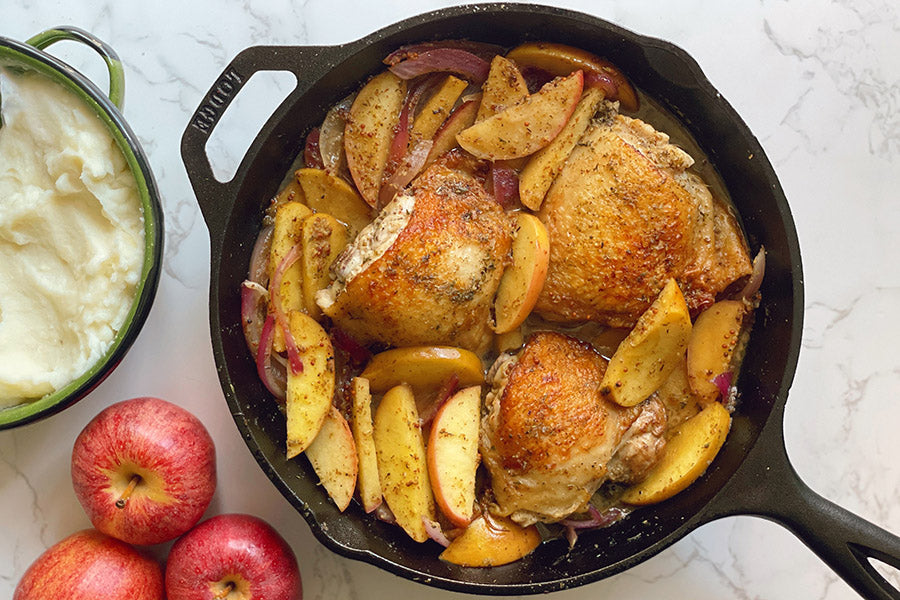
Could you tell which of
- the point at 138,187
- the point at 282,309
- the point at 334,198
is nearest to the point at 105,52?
the point at 138,187

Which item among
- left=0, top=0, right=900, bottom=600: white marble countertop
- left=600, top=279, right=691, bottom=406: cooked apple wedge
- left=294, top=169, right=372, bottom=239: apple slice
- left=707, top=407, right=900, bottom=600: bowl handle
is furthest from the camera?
left=0, top=0, right=900, bottom=600: white marble countertop

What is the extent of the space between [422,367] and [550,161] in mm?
575

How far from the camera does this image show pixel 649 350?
1952 millimetres

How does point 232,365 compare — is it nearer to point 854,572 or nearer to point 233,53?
point 233,53

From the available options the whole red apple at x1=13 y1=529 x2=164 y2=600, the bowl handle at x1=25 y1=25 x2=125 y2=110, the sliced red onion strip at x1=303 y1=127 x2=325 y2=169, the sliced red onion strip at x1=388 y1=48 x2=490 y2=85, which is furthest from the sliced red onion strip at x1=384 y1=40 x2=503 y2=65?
the whole red apple at x1=13 y1=529 x2=164 y2=600

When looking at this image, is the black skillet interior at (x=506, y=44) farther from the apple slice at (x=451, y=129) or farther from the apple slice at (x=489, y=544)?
the apple slice at (x=451, y=129)

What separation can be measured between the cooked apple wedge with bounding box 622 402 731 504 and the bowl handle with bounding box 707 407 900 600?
126 millimetres

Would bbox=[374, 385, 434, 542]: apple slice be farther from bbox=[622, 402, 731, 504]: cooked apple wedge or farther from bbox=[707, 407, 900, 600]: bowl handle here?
bbox=[707, 407, 900, 600]: bowl handle

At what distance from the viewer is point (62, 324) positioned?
205cm

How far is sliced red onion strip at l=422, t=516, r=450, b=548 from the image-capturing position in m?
1.95

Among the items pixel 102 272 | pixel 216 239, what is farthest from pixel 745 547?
pixel 102 272

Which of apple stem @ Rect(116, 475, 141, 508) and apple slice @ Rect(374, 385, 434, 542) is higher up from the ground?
apple slice @ Rect(374, 385, 434, 542)

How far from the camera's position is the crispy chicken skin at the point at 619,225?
6.22 feet

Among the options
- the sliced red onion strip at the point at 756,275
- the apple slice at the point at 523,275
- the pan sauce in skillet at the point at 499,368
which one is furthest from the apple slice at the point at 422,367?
the sliced red onion strip at the point at 756,275
